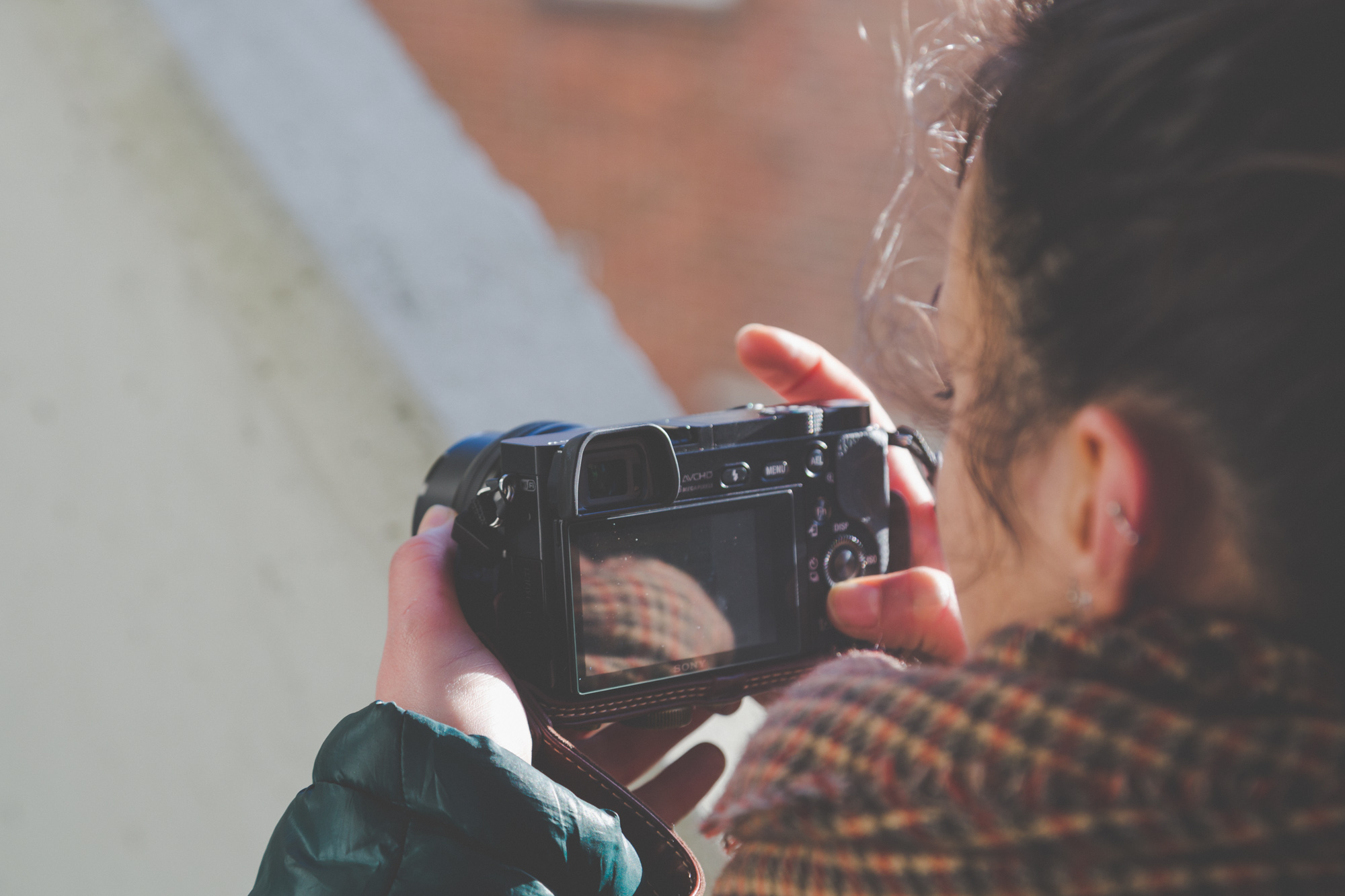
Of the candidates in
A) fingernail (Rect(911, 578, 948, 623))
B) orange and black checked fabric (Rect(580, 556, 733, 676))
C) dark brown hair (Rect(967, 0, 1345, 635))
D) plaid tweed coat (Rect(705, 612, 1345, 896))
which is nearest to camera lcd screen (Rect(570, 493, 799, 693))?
orange and black checked fabric (Rect(580, 556, 733, 676))

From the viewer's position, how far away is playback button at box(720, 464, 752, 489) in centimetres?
80

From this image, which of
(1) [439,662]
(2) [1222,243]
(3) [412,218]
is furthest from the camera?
(3) [412,218]

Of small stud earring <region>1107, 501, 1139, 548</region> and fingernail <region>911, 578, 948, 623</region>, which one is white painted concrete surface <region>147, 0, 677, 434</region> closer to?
fingernail <region>911, 578, 948, 623</region>

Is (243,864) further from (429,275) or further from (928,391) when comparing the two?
(928,391)

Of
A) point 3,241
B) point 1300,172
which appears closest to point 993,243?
point 1300,172

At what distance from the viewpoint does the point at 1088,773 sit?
1.32 ft

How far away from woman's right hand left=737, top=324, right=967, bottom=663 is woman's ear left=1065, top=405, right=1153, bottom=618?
0.37 m

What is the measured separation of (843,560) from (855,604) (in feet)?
0.13

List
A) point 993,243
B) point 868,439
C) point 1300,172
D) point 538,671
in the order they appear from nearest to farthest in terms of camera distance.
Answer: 1. point 1300,172
2. point 993,243
3. point 538,671
4. point 868,439

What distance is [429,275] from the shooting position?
1.09 m

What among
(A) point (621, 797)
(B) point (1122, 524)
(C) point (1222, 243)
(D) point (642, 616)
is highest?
(C) point (1222, 243)

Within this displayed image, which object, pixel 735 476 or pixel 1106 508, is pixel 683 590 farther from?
pixel 1106 508

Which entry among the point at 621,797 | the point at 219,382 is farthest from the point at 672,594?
the point at 219,382

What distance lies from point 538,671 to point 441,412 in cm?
34
